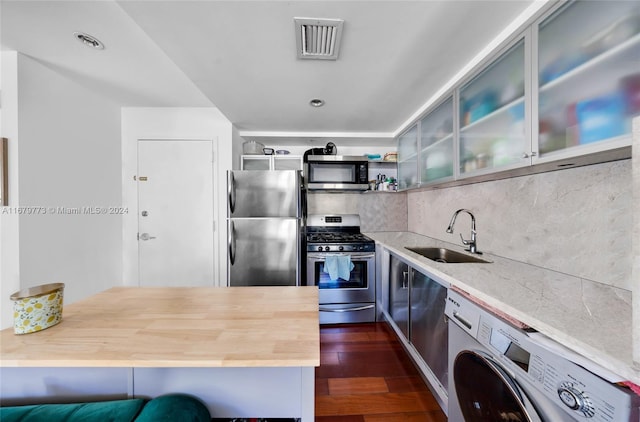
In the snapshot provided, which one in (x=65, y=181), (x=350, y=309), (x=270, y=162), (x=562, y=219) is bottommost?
(x=350, y=309)

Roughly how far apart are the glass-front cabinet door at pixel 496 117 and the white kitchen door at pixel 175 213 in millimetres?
2534

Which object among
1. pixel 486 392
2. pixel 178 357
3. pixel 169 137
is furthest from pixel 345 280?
pixel 169 137

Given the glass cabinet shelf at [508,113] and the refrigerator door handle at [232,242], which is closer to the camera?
the glass cabinet shelf at [508,113]

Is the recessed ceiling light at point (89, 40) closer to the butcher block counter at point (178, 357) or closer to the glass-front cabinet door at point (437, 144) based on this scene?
the butcher block counter at point (178, 357)

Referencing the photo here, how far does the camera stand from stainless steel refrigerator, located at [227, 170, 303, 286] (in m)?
2.39

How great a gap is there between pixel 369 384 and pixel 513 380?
1.16 metres

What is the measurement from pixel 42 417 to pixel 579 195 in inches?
89.6

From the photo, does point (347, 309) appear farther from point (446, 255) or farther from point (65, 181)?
point (65, 181)

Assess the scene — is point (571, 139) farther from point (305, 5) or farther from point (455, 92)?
point (305, 5)

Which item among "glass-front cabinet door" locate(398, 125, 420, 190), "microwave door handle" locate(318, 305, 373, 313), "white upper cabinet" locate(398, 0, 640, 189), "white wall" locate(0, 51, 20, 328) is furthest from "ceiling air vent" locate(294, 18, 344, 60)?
"microwave door handle" locate(318, 305, 373, 313)

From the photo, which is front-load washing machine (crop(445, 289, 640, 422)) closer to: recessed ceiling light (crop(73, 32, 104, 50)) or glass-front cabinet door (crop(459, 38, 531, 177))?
glass-front cabinet door (crop(459, 38, 531, 177))

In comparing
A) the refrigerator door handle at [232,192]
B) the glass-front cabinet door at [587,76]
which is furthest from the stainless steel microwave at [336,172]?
the glass-front cabinet door at [587,76]

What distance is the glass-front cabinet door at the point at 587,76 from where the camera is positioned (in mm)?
774

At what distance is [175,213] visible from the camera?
2.65 m
